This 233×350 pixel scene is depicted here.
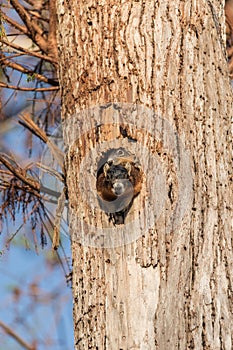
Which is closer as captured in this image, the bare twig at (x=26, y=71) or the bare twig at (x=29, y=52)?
the bare twig at (x=29, y=52)

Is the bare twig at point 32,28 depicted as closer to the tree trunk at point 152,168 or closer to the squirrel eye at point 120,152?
the tree trunk at point 152,168

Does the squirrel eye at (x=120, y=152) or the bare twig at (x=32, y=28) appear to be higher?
the bare twig at (x=32, y=28)

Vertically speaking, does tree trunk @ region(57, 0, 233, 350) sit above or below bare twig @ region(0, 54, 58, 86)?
below

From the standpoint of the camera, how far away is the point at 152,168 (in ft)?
7.40

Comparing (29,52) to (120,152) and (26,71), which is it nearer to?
(26,71)

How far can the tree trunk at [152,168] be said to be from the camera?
2.18 m

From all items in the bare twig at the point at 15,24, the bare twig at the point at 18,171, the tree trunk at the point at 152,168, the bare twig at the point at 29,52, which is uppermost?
the bare twig at the point at 15,24

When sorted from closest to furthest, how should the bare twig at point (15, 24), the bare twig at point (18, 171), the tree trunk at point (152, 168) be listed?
the tree trunk at point (152, 168) < the bare twig at point (18, 171) < the bare twig at point (15, 24)

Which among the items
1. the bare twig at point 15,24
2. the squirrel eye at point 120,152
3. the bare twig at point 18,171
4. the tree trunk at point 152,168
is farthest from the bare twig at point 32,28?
the squirrel eye at point 120,152

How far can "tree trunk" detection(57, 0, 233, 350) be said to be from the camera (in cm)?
218

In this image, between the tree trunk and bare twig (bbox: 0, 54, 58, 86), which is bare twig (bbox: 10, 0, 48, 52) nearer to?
bare twig (bbox: 0, 54, 58, 86)

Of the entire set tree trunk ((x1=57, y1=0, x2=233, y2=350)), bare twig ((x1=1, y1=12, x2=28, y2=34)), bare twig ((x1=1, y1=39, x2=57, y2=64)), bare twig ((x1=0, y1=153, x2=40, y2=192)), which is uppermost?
bare twig ((x1=1, y1=12, x2=28, y2=34))

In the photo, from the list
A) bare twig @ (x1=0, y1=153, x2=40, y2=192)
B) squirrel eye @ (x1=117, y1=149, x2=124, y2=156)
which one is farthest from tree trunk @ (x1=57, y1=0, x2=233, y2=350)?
bare twig @ (x1=0, y1=153, x2=40, y2=192)

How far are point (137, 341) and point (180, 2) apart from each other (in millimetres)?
898
